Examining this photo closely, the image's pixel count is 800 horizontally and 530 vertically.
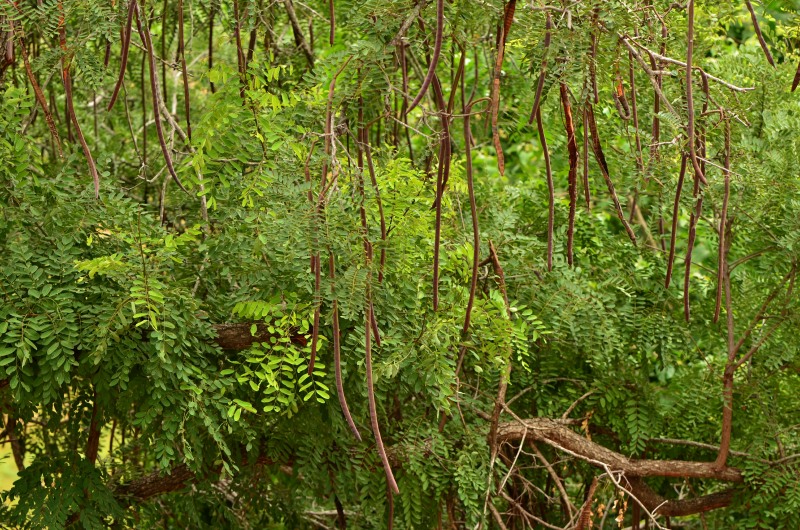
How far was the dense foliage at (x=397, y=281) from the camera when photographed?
219 cm

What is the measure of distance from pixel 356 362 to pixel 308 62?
159 centimetres

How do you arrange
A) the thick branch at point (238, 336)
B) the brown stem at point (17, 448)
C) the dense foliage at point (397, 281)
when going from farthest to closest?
the brown stem at point (17, 448), the thick branch at point (238, 336), the dense foliage at point (397, 281)

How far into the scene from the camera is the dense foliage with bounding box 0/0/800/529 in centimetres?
219

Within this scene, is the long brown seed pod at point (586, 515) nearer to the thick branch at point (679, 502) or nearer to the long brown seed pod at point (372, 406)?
the thick branch at point (679, 502)

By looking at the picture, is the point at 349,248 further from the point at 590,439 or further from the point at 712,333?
the point at 712,333

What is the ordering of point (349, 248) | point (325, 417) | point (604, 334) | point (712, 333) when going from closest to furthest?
1. point (349, 248)
2. point (325, 417)
3. point (604, 334)
4. point (712, 333)

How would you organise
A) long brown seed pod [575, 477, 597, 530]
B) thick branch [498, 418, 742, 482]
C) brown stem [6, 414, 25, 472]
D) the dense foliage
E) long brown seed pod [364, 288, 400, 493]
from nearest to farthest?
long brown seed pod [364, 288, 400, 493], the dense foliage, long brown seed pod [575, 477, 597, 530], thick branch [498, 418, 742, 482], brown stem [6, 414, 25, 472]

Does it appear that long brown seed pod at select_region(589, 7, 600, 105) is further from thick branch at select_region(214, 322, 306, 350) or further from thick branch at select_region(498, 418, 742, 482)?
thick branch at select_region(498, 418, 742, 482)

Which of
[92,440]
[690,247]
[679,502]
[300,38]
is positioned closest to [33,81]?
[92,440]

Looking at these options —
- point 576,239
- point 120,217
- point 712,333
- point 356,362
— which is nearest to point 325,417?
point 356,362

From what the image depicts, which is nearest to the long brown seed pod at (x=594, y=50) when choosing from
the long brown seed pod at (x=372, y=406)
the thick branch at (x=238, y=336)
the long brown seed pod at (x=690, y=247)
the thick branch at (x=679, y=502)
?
the long brown seed pod at (x=690, y=247)

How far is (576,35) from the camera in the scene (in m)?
1.89

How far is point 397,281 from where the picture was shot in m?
2.70

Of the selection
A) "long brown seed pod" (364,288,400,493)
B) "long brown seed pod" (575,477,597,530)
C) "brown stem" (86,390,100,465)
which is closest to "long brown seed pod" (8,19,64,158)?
"long brown seed pod" (364,288,400,493)
